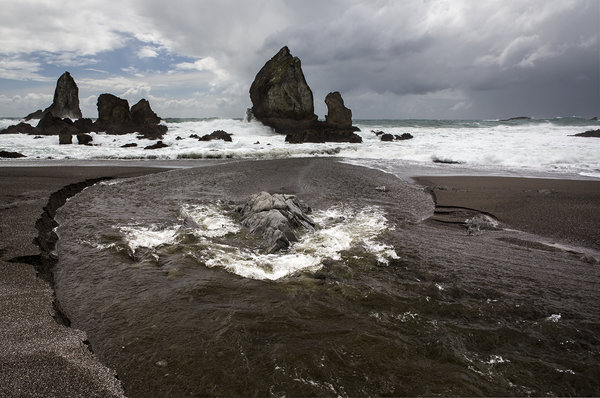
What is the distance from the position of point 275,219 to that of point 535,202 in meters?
6.83

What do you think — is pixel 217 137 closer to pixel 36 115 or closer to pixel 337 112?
pixel 337 112

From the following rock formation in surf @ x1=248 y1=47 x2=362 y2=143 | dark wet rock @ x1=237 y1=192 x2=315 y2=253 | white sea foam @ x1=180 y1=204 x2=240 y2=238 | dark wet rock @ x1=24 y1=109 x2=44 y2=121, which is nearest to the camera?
dark wet rock @ x1=237 y1=192 x2=315 y2=253

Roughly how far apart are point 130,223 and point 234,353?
15.9 ft

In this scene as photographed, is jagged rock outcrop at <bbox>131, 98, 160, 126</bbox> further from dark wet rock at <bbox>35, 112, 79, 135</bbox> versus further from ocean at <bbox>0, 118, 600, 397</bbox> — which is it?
ocean at <bbox>0, 118, 600, 397</bbox>

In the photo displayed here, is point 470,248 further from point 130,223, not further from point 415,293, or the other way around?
point 130,223

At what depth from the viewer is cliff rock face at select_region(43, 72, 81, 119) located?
4866cm

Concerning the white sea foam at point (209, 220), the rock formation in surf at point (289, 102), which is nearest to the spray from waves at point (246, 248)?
the white sea foam at point (209, 220)

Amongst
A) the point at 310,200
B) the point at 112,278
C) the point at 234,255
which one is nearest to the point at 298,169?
the point at 310,200

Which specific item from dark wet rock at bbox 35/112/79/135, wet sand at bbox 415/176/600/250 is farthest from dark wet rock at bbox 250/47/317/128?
wet sand at bbox 415/176/600/250

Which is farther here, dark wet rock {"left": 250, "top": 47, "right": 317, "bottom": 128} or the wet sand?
dark wet rock {"left": 250, "top": 47, "right": 317, "bottom": 128}

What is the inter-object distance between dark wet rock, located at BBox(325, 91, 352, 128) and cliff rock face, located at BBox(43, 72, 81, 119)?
132 ft

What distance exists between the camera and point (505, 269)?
15.7 feet

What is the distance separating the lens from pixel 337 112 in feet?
111

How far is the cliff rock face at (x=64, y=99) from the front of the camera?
48.7 metres
